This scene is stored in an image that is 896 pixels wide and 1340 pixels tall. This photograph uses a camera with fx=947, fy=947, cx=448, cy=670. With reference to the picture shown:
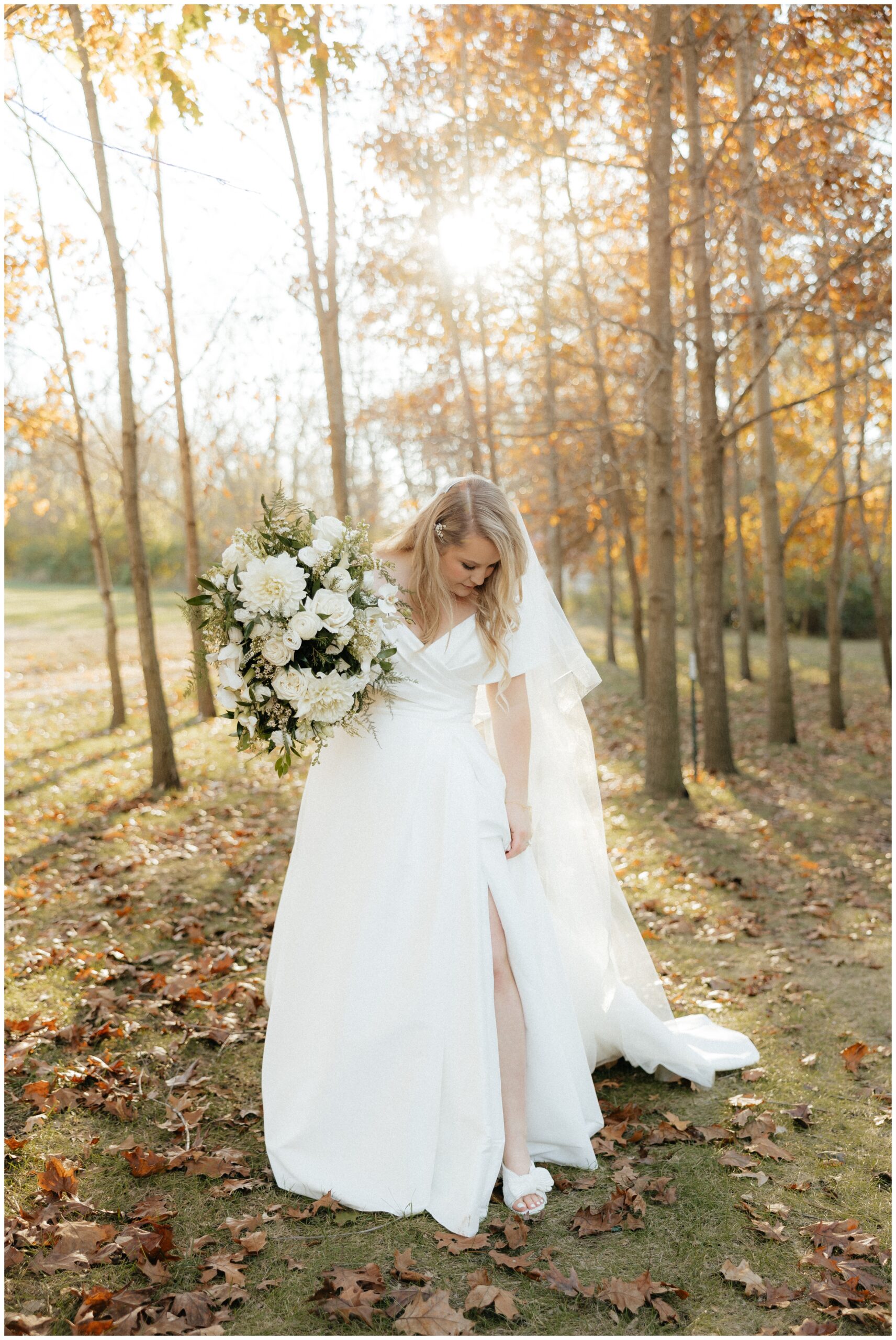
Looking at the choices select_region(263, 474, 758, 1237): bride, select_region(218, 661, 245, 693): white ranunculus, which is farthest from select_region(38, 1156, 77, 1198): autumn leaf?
select_region(218, 661, 245, 693): white ranunculus

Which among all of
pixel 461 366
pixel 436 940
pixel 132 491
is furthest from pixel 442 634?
pixel 461 366

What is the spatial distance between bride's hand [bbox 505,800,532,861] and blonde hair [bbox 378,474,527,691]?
0.54 metres

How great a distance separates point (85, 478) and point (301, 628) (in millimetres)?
9439

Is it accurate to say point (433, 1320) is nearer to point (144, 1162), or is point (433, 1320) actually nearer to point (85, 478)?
point (144, 1162)

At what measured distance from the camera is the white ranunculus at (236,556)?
312 centimetres

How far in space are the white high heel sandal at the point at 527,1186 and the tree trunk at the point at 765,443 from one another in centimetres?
798

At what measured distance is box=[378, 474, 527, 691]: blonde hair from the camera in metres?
3.46

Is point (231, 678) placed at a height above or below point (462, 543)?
below

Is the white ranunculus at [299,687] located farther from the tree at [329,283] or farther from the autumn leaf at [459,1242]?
the tree at [329,283]

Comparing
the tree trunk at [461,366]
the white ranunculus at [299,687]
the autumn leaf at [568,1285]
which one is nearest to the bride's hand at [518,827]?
the white ranunculus at [299,687]

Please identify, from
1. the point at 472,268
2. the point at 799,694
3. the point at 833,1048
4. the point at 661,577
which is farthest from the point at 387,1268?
the point at 799,694

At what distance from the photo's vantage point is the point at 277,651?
303 cm

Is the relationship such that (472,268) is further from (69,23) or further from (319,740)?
(319,740)

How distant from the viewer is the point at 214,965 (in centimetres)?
523
